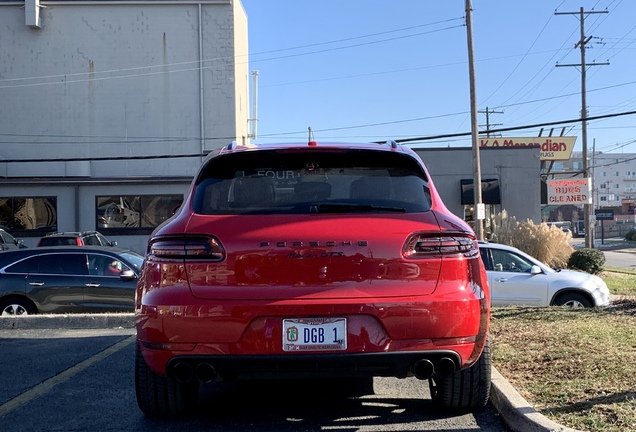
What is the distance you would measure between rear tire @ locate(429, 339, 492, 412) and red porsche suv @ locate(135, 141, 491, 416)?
0.46m

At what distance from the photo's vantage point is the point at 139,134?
33469 mm

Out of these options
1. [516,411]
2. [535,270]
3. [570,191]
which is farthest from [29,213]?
[516,411]

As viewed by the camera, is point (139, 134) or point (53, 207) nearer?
point (53, 207)

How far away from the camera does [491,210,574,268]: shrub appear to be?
2452 cm

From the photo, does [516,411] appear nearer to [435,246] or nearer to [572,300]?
[435,246]

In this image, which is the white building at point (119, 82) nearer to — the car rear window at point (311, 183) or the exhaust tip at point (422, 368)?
the car rear window at point (311, 183)

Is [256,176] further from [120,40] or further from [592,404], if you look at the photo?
[120,40]

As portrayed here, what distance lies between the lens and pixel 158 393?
15.8 ft

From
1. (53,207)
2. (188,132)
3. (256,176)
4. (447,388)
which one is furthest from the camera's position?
(188,132)

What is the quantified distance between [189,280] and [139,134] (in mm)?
30707

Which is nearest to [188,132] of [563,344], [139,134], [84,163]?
[139,134]

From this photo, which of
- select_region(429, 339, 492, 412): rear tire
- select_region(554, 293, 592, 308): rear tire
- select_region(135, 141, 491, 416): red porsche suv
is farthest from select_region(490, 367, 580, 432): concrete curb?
select_region(554, 293, 592, 308): rear tire

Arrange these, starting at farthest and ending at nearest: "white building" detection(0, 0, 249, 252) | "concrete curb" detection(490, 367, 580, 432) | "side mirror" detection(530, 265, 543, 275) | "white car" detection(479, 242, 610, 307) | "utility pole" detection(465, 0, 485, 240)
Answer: "white building" detection(0, 0, 249, 252)
"utility pole" detection(465, 0, 485, 240)
"side mirror" detection(530, 265, 543, 275)
"white car" detection(479, 242, 610, 307)
"concrete curb" detection(490, 367, 580, 432)

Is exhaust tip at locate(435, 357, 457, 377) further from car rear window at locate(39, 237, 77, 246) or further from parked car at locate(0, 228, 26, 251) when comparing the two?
car rear window at locate(39, 237, 77, 246)
